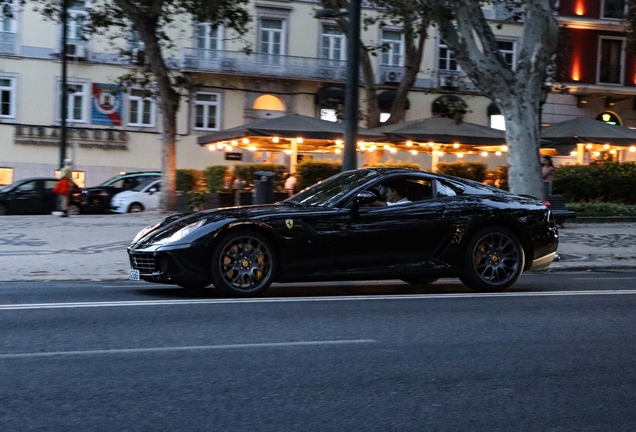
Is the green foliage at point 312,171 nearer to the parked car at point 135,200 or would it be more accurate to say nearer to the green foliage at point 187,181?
the green foliage at point 187,181

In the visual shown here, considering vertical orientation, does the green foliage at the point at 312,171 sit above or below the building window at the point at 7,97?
below

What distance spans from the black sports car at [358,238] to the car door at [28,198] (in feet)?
60.1

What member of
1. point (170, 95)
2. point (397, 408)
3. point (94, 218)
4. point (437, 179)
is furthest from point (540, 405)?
point (170, 95)

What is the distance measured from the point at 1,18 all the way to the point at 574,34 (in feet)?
79.1

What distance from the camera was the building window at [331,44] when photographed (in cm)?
4175

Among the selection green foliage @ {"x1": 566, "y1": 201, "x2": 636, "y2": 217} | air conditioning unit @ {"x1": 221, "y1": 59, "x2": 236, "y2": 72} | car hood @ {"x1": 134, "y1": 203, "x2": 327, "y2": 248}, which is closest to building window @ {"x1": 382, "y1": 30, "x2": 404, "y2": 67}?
air conditioning unit @ {"x1": 221, "y1": 59, "x2": 236, "y2": 72}

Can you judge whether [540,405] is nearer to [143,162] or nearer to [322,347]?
[322,347]

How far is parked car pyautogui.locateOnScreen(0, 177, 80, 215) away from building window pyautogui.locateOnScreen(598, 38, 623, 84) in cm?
2557

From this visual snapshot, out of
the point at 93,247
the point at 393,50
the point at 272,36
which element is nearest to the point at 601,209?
the point at 93,247

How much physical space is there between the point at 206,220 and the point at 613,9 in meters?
37.2

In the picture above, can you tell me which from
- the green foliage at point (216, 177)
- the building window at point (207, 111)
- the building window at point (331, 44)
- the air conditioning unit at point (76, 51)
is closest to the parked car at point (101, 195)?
the green foliage at point (216, 177)

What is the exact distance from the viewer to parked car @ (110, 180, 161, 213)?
1174 inches

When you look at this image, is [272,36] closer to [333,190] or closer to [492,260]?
[333,190]

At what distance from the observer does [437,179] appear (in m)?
11.0
